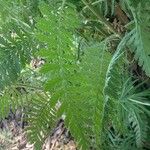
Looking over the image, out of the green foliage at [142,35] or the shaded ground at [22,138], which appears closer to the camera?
the green foliage at [142,35]

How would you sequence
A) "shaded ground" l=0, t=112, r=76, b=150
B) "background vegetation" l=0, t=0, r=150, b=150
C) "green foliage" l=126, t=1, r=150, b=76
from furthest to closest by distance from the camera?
"shaded ground" l=0, t=112, r=76, b=150, "green foliage" l=126, t=1, r=150, b=76, "background vegetation" l=0, t=0, r=150, b=150

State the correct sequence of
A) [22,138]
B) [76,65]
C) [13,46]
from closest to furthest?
[76,65]
[13,46]
[22,138]

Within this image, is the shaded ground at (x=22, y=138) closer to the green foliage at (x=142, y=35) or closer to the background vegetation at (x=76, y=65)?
the background vegetation at (x=76, y=65)

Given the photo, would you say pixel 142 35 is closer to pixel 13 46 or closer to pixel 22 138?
pixel 13 46

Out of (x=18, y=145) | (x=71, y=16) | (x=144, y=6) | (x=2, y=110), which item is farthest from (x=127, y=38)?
(x=18, y=145)

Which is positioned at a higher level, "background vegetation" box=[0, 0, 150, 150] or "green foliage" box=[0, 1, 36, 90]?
"green foliage" box=[0, 1, 36, 90]

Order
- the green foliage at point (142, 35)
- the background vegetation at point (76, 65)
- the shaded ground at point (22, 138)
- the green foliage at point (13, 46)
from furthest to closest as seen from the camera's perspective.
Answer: the shaded ground at point (22, 138), the green foliage at point (13, 46), the green foliage at point (142, 35), the background vegetation at point (76, 65)

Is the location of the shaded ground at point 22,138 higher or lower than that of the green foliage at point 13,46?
lower

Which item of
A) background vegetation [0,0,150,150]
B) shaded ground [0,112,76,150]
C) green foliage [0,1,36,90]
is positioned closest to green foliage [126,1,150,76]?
background vegetation [0,0,150,150]

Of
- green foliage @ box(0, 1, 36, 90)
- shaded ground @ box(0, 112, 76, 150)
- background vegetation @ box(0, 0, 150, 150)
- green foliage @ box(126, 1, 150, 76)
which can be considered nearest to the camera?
background vegetation @ box(0, 0, 150, 150)

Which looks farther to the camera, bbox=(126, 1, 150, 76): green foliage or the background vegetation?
bbox=(126, 1, 150, 76): green foliage

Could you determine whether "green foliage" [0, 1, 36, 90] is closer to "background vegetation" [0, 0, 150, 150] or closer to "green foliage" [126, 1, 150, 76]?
"background vegetation" [0, 0, 150, 150]

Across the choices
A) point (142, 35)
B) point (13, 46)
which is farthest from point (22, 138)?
point (142, 35)

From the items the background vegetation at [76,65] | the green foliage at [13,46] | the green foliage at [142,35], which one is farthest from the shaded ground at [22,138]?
the green foliage at [142,35]
